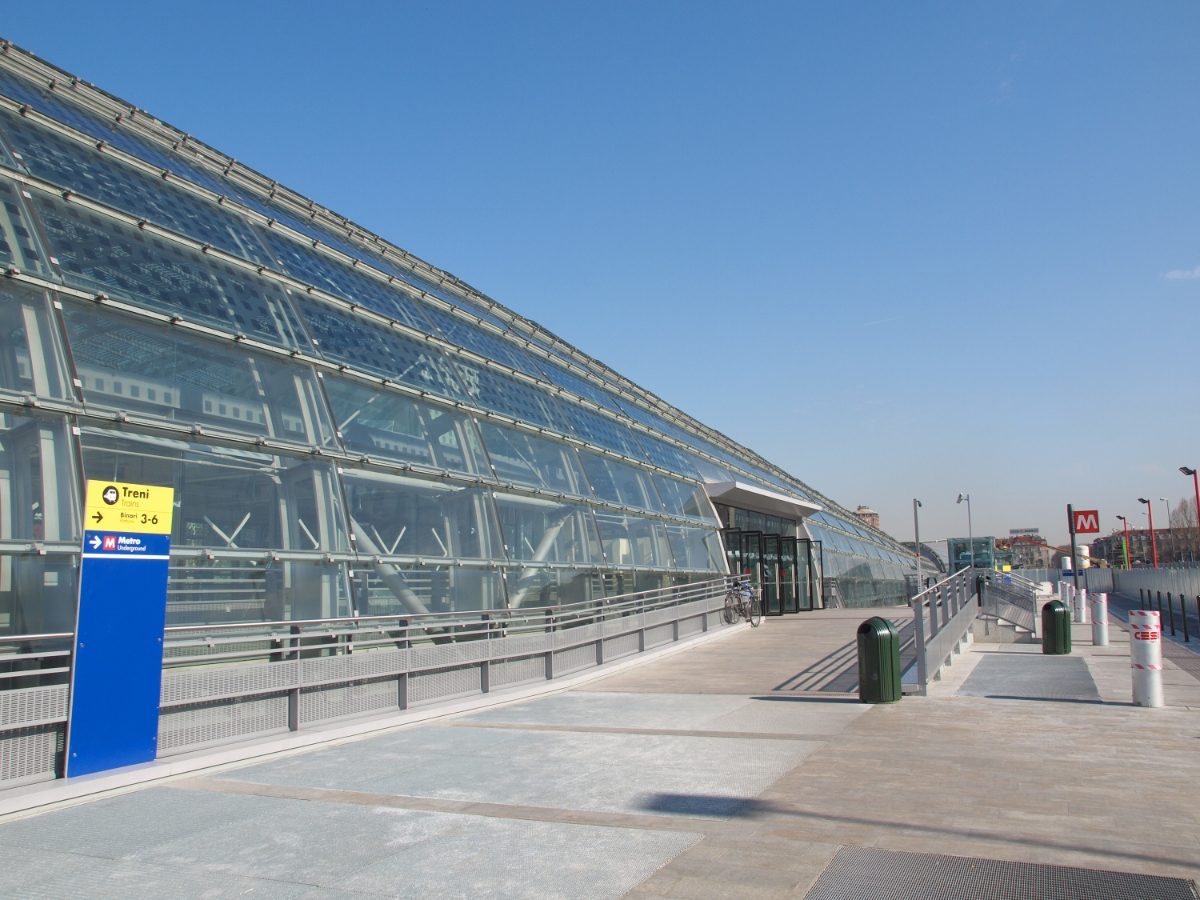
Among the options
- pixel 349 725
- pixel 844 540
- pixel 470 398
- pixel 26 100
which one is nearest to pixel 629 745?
pixel 349 725

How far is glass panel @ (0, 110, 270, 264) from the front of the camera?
35.7 feet

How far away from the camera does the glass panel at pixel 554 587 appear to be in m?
14.7

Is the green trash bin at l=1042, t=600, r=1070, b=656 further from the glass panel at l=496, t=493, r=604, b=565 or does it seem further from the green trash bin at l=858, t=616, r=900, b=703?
the glass panel at l=496, t=493, r=604, b=565

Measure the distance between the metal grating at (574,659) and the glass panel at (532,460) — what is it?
120 inches

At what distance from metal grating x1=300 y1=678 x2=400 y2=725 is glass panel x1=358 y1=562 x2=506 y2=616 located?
94 centimetres

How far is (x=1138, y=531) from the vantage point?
19825 cm

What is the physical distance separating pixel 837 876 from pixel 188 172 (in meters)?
14.0

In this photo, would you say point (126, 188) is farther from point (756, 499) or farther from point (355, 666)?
point (756, 499)

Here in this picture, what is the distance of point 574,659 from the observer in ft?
50.0

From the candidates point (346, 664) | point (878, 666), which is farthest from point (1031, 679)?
point (346, 664)

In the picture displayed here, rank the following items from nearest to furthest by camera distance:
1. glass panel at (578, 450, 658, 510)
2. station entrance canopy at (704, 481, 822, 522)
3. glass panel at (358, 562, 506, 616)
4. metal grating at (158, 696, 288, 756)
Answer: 1. metal grating at (158, 696, 288, 756)
2. glass panel at (358, 562, 506, 616)
3. glass panel at (578, 450, 658, 510)
4. station entrance canopy at (704, 481, 822, 522)

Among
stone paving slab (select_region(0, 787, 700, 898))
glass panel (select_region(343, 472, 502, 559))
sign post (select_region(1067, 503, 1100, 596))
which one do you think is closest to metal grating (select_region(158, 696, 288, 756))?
stone paving slab (select_region(0, 787, 700, 898))

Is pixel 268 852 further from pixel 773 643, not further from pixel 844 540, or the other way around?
pixel 844 540

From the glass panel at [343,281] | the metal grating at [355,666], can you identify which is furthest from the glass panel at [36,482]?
the glass panel at [343,281]
